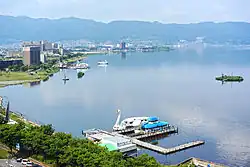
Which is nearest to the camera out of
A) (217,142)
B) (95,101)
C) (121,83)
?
(217,142)

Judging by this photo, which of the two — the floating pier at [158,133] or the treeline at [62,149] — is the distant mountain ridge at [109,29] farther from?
the treeline at [62,149]

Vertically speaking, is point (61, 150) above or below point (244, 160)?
above

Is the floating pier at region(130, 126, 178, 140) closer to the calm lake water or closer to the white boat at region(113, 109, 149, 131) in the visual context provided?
the calm lake water

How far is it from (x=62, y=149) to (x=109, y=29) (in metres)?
139

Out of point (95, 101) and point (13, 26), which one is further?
point (13, 26)

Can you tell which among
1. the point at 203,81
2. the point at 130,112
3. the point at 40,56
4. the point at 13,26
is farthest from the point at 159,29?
the point at 130,112

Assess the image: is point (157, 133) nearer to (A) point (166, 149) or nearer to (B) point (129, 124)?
(B) point (129, 124)

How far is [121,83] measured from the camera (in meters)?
21.7

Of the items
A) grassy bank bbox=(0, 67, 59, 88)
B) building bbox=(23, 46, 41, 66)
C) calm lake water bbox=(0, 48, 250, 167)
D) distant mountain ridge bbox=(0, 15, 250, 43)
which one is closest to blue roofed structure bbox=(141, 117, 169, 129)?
calm lake water bbox=(0, 48, 250, 167)

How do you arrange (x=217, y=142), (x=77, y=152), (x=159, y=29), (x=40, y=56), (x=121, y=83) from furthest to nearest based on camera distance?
(x=159, y=29) → (x=40, y=56) → (x=121, y=83) → (x=217, y=142) → (x=77, y=152)

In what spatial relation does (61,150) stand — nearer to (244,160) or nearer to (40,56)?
(244,160)

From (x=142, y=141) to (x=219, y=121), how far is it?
11.2 feet

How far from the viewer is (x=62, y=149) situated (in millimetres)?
6832

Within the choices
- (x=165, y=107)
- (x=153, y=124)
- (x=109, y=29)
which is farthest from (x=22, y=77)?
(x=109, y=29)
